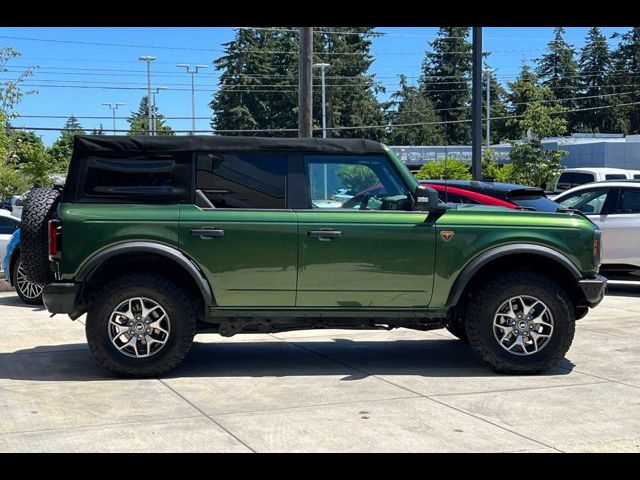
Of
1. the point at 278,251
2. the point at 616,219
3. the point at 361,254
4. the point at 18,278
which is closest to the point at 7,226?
the point at 18,278

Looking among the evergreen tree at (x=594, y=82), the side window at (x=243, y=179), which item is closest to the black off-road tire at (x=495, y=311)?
the side window at (x=243, y=179)

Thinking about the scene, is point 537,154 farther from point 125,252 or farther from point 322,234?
point 125,252

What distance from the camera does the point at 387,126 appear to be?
75938 millimetres

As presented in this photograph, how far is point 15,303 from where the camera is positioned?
11.9m

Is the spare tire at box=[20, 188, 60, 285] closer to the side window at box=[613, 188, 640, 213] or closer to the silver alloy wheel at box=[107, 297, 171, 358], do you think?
the silver alloy wheel at box=[107, 297, 171, 358]

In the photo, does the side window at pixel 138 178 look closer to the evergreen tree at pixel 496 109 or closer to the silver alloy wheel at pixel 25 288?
A: the silver alloy wheel at pixel 25 288

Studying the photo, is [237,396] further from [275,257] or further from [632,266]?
[632,266]

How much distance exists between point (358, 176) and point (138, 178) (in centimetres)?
192

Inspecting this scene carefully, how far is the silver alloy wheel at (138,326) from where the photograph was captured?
23.2ft

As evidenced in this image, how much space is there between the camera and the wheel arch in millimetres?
6953

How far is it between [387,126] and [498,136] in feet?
36.4

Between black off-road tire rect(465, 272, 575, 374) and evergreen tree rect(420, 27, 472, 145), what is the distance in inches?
2962

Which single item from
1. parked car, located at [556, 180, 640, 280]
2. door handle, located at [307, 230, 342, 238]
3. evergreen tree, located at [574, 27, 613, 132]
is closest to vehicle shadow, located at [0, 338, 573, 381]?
door handle, located at [307, 230, 342, 238]
